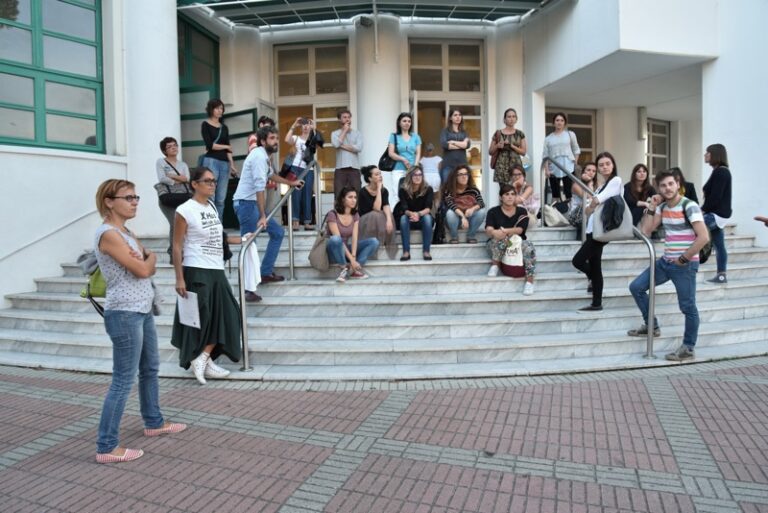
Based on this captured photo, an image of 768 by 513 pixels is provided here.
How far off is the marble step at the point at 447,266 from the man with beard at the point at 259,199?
490 millimetres

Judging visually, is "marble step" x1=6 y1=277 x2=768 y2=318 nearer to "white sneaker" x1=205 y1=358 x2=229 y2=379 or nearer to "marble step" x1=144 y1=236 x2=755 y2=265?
"marble step" x1=144 y1=236 x2=755 y2=265

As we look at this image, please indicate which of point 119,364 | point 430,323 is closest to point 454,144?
point 430,323

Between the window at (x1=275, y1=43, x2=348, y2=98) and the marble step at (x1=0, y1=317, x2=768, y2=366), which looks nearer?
the marble step at (x1=0, y1=317, x2=768, y2=366)

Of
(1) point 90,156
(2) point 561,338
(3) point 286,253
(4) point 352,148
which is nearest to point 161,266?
(3) point 286,253

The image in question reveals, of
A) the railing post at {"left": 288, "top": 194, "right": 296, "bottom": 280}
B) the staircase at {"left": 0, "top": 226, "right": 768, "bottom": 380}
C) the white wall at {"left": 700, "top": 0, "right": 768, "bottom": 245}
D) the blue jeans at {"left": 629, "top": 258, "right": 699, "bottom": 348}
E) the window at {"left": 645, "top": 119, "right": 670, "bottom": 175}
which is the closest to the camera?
the blue jeans at {"left": 629, "top": 258, "right": 699, "bottom": 348}

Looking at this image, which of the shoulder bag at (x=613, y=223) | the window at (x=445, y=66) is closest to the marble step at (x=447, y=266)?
the shoulder bag at (x=613, y=223)

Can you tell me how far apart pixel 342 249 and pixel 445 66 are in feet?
22.7

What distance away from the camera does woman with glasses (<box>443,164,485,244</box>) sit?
742 cm

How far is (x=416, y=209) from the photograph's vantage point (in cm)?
729

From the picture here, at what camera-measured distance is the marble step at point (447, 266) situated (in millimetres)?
6906

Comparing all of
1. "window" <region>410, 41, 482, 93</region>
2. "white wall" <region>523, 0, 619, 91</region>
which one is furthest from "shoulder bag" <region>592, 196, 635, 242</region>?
"window" <region>410, 41, 482, 93</region>

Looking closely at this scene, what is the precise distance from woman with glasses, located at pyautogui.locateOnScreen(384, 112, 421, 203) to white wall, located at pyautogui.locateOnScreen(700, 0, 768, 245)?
17.6ft

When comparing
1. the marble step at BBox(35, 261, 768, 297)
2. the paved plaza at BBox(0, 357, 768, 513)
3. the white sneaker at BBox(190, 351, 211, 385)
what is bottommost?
the paved plaza at BBox(0, 357, 768, 513)

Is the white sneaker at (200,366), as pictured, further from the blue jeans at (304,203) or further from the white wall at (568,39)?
the white wall at (568,39)
